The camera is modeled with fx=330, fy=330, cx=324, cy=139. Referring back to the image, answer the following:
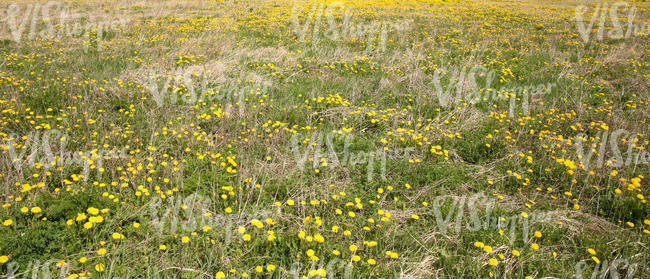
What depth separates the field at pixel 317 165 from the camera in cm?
291

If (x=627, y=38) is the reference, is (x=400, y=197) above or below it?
below

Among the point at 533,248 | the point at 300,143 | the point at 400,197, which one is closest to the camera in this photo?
the point at 533,248

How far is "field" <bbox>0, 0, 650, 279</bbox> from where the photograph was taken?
291cm

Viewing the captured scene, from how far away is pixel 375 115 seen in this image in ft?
18.3

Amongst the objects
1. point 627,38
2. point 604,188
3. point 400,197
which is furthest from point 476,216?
point 627,38

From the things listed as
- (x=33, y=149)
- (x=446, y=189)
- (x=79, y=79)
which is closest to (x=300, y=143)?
(x=446, y=189)

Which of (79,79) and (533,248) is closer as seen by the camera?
(533,248)

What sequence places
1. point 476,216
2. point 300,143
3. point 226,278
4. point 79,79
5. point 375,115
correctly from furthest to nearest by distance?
point 79,79, point 375,115, point 300,143, point 476,216, point 226,278

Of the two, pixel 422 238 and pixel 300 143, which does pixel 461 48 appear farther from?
pixel 422 238

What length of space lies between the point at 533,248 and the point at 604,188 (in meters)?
1.64

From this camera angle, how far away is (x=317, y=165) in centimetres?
429

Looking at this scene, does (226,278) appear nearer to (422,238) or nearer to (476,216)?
(422,238)

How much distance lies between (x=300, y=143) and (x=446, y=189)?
208 centimetres

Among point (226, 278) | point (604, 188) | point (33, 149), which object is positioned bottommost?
point (226, 278)
